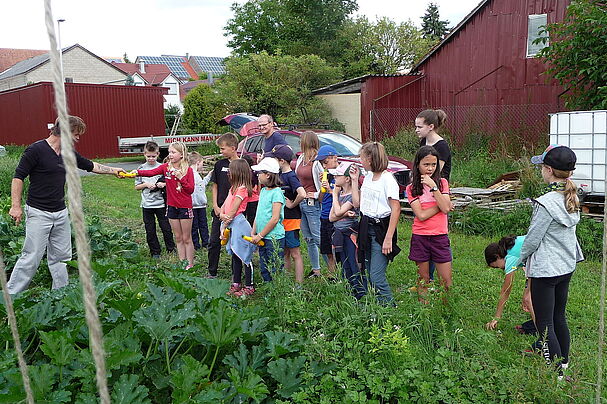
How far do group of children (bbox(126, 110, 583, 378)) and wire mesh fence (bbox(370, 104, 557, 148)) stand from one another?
28.3 feet

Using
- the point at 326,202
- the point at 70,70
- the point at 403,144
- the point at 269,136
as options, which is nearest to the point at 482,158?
the point at 403,144

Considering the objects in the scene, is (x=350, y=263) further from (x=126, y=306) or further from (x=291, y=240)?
(x=126, y=306)

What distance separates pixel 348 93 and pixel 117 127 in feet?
40.1

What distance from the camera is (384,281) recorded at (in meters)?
4.68

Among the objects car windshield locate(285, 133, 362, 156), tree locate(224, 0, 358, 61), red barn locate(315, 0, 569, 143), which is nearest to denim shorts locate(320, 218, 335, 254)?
car windshield locate(285, 133, 362, 156)

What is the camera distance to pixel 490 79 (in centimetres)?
1588

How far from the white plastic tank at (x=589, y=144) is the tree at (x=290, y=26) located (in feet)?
78.1

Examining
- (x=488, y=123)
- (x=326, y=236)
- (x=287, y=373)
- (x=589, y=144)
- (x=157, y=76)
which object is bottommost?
(x=287, y=373)

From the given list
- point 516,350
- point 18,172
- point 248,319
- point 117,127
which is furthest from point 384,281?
point 117,127

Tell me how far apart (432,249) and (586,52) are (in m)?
8.01

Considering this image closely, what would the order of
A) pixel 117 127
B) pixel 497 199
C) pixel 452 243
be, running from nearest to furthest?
pixel 452 243 → pixel 497 199 → pixel 117 127

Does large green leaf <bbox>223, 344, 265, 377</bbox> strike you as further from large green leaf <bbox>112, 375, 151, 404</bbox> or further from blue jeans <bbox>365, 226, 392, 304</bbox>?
blue jeans <bbox>365, 226, 392, 304</bbox>

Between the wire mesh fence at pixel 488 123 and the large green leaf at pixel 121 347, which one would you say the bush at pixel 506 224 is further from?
the large green leaf at pixel 121 347

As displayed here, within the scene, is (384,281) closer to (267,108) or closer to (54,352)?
(54,352)
